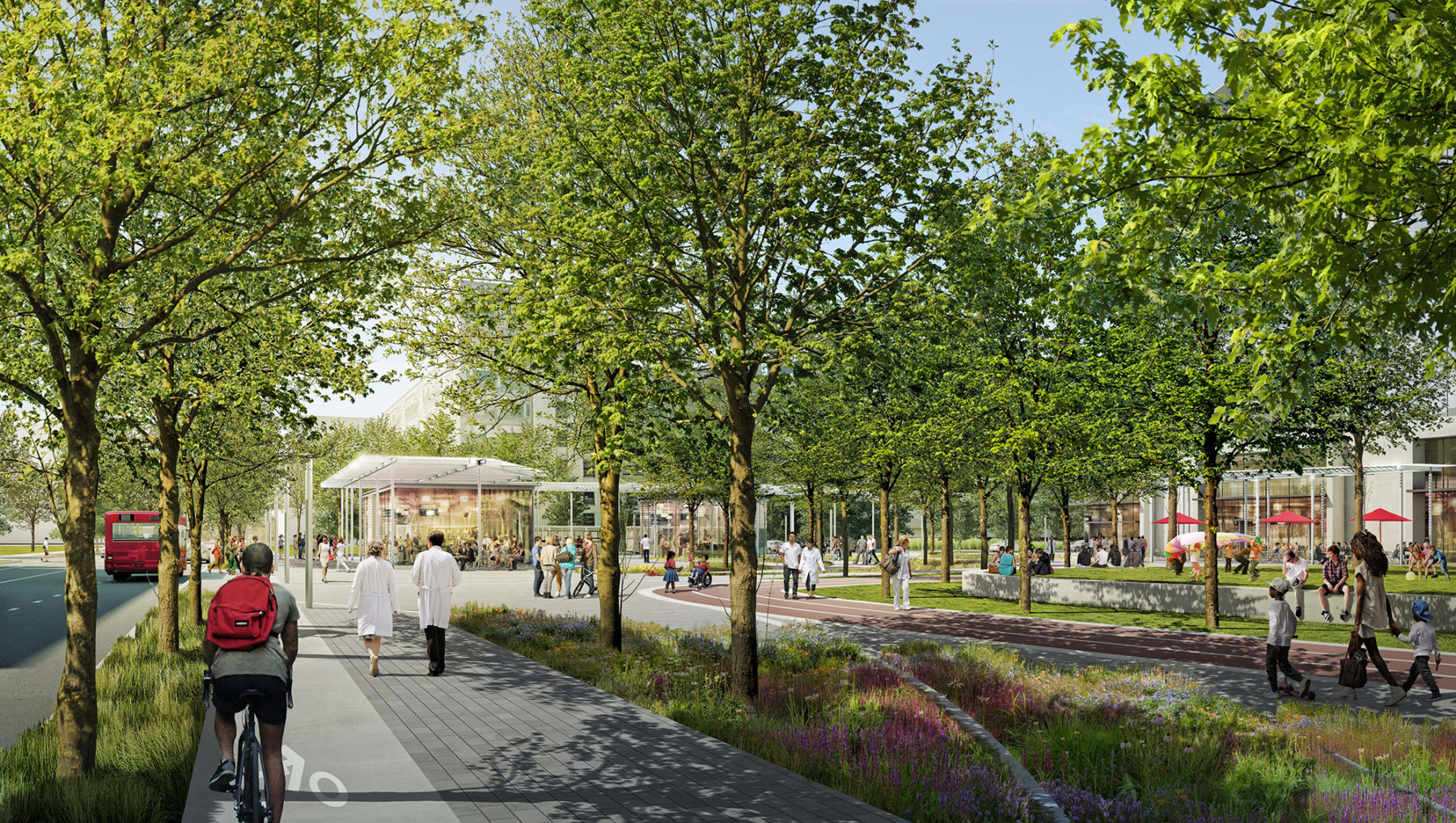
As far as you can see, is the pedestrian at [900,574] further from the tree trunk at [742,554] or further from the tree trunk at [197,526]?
the tree trunk at [742,554]

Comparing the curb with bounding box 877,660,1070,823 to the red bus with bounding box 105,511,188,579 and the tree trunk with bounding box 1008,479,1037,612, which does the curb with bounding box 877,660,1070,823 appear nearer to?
the tree trunk with bounding box 1008,479,1037,612

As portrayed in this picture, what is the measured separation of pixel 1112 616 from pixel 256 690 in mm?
22072

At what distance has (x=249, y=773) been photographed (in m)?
6.14

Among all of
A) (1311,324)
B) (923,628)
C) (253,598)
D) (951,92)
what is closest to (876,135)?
(951,92)

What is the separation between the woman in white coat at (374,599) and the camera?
13.4 meters

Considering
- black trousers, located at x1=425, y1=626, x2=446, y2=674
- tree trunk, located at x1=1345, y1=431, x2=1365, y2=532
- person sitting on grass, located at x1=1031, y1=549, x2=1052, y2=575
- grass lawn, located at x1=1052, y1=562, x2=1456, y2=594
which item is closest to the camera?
black trousers, located at x1=425, y1=626, x2=446, y2=674

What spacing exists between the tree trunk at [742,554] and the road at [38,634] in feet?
23.3

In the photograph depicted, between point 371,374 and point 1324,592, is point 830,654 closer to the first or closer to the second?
point 371,374

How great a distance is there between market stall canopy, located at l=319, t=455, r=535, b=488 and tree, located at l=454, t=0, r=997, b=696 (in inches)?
1276

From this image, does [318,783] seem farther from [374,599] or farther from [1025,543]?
[1025,543]

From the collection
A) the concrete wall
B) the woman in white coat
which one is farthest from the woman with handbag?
the woman in white coat

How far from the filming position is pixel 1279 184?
6750 millimetres

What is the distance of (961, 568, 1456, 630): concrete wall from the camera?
2062 centimetres

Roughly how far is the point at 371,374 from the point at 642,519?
53.8 meters
